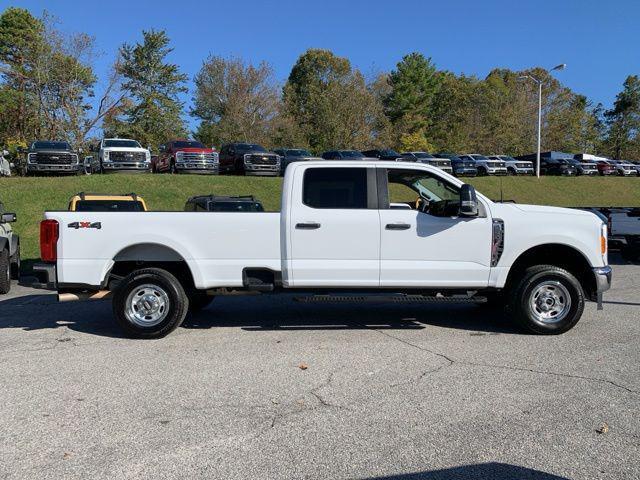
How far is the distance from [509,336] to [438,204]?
5.85ft

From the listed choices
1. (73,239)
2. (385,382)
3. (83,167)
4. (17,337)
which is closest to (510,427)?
(385,382)

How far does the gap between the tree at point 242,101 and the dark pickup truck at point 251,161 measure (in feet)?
71.5

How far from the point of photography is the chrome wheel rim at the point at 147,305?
652 cm

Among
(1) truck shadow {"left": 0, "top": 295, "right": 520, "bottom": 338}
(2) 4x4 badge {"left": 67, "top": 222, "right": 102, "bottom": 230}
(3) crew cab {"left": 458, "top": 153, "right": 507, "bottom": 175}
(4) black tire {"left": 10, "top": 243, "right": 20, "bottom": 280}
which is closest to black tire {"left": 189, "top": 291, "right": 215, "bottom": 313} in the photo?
(1) truck shadow {"left": 0, "top": 295, "right": 520, "bottom": 338}

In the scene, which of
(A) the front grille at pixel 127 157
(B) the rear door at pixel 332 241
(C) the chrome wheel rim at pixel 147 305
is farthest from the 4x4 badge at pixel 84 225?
(A) the front grille at pixel 127 157

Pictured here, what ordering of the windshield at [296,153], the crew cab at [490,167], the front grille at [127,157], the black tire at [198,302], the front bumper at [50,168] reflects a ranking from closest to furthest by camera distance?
the black tire at [198,302], the front bumper at [50,168], the front grille at [127,157], the windshield at [296,153], the crew cab at [490,167]

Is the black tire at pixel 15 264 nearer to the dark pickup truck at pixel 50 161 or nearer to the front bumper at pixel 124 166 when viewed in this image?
the dark pickup truck at pixel 50 161

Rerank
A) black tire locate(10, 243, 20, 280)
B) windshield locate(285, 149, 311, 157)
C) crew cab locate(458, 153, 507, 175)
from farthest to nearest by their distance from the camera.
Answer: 1. crew cab locate(458, 153, 507, 175)
2. windshield locate(285, 149, 311, 157)
3. black tire locate(10, 243, 20, 280)

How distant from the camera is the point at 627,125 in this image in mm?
76688

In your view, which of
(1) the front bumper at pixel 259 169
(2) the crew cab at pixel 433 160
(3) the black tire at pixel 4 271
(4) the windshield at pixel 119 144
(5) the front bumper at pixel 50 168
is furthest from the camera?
(2) the crew cab at pixel 433 160

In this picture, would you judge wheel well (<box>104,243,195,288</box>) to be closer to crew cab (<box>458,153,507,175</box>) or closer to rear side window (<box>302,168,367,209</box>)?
rear side window (<box>302,168,367,209</box>)

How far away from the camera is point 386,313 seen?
805 centimetres

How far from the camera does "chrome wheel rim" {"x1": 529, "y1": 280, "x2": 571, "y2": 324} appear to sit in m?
6.68

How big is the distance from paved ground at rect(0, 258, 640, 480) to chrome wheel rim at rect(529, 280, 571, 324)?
276 millimetres
